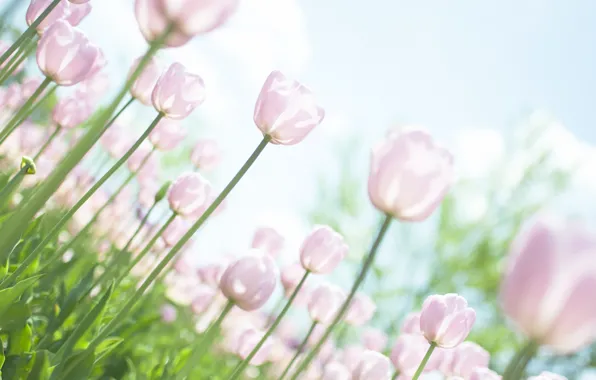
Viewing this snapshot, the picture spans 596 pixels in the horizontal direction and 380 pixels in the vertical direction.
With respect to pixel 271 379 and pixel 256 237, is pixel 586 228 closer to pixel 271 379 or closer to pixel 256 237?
pixel 256 237

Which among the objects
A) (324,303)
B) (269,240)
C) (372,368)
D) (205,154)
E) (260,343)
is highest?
(205,154)

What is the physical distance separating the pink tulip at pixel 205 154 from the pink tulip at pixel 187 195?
2.62 feet

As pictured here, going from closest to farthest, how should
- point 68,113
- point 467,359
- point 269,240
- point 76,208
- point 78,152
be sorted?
point 78,152
point 76,208
point 467,359
point 68,113
point 269,240

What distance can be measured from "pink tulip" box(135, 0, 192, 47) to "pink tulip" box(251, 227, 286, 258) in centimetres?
172

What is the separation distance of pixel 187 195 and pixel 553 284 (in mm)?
1237

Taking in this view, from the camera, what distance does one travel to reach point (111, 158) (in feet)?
9.16

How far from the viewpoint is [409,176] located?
1.01 metres

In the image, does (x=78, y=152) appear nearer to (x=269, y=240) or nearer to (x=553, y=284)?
(x=553, y=284)

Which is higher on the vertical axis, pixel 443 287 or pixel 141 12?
pixel 443 287

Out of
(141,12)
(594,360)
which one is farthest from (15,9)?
(594,360)

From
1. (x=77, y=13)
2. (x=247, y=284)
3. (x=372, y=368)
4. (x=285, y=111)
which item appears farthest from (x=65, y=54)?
(x=372, y=368)

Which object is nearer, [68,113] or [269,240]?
[68,113]

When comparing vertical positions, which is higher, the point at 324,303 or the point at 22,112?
the point at 324,303

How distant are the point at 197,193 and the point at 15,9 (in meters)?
0.69
